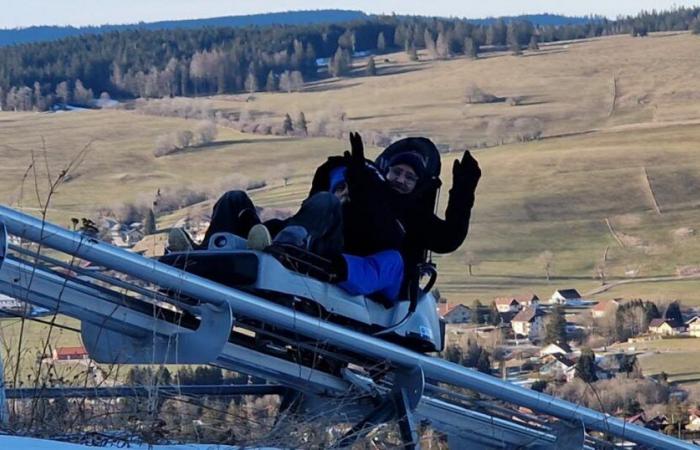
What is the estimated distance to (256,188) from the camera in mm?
71375

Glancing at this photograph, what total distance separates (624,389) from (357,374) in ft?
21.3

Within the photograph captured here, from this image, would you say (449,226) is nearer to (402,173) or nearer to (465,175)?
(465,175)

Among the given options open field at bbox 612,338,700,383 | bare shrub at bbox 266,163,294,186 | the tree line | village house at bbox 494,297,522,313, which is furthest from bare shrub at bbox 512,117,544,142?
open field at bbox 612,338,700,383

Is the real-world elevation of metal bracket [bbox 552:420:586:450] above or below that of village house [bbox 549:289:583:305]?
above

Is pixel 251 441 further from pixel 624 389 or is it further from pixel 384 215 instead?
pixel 624 389

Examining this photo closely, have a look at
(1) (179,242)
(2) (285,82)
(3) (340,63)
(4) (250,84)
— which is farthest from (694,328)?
(3) (340,63)

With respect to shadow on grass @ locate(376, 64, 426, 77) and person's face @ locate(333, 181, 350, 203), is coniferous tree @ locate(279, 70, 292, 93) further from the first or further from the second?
person's face @ locate(333, 181, 350, 203)

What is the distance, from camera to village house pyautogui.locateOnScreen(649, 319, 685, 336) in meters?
35.5

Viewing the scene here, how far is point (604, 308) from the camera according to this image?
44406 mm

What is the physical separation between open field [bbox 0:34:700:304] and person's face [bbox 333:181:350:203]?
119 feet

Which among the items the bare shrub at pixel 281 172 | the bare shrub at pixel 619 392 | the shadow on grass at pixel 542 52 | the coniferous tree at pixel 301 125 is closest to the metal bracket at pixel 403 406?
the bare shrub at pixel 619 392

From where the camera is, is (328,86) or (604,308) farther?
(328,86)

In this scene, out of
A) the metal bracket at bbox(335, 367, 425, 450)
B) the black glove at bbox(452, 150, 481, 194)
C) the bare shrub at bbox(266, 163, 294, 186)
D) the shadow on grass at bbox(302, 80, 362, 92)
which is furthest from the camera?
the shadow on grass at bbox(302, 80, 362, 92)

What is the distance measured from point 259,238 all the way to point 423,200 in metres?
1.30
